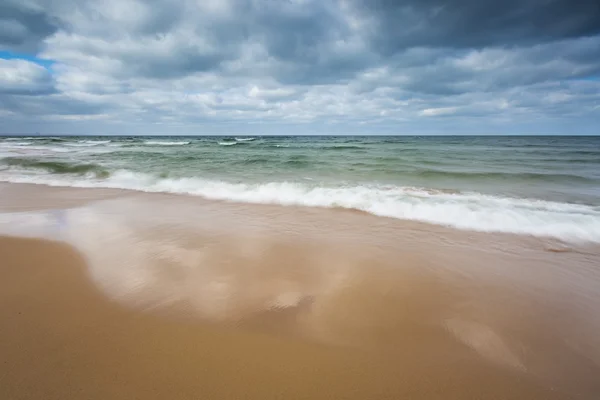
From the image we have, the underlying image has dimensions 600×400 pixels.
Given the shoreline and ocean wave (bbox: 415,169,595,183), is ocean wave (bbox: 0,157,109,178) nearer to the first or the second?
the shoreline

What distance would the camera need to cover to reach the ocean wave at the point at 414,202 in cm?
548

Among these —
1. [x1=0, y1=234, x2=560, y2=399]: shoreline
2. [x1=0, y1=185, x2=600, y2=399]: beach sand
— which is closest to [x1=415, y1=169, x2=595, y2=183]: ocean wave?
[x1=0, y1=185, x2=600, y2=399]: beach sand

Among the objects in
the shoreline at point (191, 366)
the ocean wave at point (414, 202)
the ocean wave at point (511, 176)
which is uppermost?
the ocean wave at point (511, 176)

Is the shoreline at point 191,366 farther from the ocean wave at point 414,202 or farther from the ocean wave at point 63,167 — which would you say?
the ocean wave at point 63,167

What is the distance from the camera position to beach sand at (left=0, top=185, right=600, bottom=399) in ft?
6.66

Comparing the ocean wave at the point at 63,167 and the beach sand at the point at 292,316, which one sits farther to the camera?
the ocean wave at the point at 63,167

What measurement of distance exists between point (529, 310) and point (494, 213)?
3.85 metres

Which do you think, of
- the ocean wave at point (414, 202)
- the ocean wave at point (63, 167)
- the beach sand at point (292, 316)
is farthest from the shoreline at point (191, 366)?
the ocean wave at point (63, 167)

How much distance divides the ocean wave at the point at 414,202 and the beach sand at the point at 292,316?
84cm

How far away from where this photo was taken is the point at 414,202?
23.3ft

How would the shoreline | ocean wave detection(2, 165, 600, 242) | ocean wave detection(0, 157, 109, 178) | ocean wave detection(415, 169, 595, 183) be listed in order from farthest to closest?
1. ocean wave detection(0, 157, 109, 178)
2. ocean wave detection(415, 169, 595, 183)
3. ocean wave detection(2, 165, 600, 242)
4. the shoreline

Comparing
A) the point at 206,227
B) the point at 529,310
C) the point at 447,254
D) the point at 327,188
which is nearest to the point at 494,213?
the point at 447,254

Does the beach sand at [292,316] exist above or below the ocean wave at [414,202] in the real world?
below

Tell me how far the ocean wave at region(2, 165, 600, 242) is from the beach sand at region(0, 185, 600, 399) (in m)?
0.84
